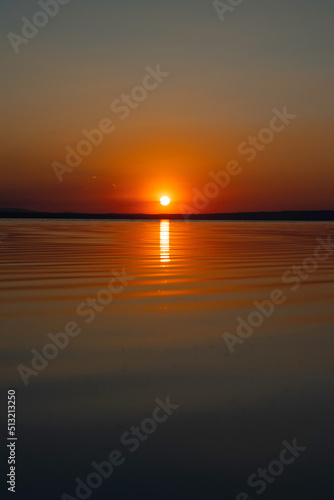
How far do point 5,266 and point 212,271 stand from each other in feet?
27.4

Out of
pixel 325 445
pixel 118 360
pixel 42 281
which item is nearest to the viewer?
pixel 325 445

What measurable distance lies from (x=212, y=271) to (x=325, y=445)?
1672 cm

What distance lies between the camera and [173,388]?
8.28 m

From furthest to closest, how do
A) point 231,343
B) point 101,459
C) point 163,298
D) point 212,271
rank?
1. point 212,271
2. point 163,298
3. point 231,343
4. point 101,459

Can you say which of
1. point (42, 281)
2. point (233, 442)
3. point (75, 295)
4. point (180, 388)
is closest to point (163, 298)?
point (75, 295)

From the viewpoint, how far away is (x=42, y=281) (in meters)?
19.2

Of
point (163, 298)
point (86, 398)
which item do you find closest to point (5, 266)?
point (163, 298)

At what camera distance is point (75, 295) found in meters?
16.4

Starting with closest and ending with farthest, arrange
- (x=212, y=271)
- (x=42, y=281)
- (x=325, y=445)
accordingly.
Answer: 1. (x=325, y=445)
2. (x=42, y=281)
3. (x=212, y=271)

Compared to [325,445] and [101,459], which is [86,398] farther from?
[325,445]

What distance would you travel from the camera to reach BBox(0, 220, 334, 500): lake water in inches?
226

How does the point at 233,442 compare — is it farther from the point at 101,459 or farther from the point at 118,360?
the point at 118,360

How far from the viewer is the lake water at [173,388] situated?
5.73 meters

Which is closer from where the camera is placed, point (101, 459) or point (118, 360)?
point (101, 459)
